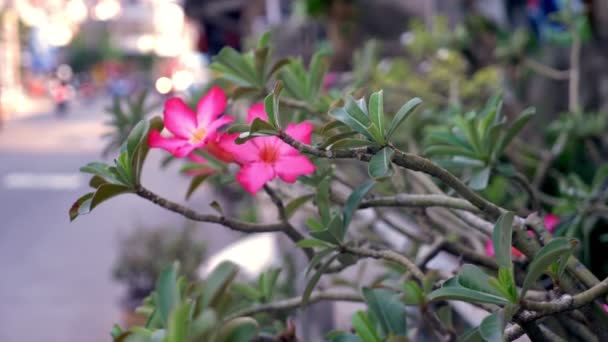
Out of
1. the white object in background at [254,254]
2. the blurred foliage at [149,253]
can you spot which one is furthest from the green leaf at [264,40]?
the blurred foliage at [149,253]

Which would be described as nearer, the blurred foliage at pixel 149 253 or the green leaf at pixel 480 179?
the green leaf at pixel 480 179

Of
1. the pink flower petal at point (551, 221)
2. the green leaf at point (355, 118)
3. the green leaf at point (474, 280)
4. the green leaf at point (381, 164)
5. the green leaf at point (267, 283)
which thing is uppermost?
the green leaf at point (355, 118)

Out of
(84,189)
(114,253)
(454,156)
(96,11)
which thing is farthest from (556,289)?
(96,11)

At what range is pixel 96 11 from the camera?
31.2 m

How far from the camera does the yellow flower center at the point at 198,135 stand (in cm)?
73

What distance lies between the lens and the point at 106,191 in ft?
2.16

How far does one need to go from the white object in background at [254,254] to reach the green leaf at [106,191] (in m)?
1.95

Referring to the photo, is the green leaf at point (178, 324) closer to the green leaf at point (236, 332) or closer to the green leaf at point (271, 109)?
the green leaf at point (236, 332)

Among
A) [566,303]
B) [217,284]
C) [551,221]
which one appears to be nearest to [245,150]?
[217,284]

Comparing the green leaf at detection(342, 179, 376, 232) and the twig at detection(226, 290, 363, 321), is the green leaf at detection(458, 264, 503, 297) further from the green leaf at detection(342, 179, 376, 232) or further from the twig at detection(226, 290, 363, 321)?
the twig at detection(226, 290, 363, 321)

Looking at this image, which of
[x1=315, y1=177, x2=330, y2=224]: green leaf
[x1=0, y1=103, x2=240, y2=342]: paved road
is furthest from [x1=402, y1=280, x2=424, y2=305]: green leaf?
[x1=0, y1=103, x2=240, y2=342]: paved road

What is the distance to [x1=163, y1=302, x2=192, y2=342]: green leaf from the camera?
1.38 feet

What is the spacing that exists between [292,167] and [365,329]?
170mm

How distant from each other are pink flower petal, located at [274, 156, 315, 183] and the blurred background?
19.4 inches
